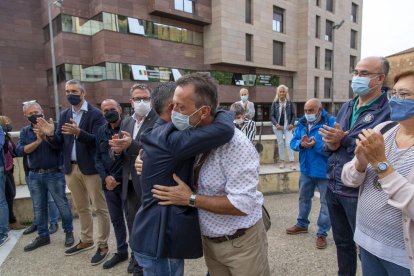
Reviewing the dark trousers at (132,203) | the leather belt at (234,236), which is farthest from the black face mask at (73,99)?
the leather belt at (234,236)

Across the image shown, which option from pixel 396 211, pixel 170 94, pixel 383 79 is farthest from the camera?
pixel 383 79

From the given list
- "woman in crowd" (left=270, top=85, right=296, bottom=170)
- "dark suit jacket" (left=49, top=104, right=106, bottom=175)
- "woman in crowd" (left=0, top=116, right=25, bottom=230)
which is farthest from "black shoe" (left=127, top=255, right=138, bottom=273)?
"woman in crowd" (left=270, top=85, right=296, bottom=170)

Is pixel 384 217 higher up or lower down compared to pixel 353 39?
lower down

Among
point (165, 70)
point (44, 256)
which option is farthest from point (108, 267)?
point (165, 70)

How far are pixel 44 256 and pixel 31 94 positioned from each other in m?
23.4

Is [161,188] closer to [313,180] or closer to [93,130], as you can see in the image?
[93,130]

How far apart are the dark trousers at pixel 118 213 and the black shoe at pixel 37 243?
136 cm

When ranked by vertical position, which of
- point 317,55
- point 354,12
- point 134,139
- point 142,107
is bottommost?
point 134,139

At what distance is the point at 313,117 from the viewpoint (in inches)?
149

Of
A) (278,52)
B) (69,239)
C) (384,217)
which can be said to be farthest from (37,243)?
(278,52)

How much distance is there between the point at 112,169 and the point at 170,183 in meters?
1.80

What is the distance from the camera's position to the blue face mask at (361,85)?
7.89 ft

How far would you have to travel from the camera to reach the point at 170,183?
1.67m

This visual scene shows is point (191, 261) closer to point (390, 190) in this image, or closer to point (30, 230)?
point (390, 190)
